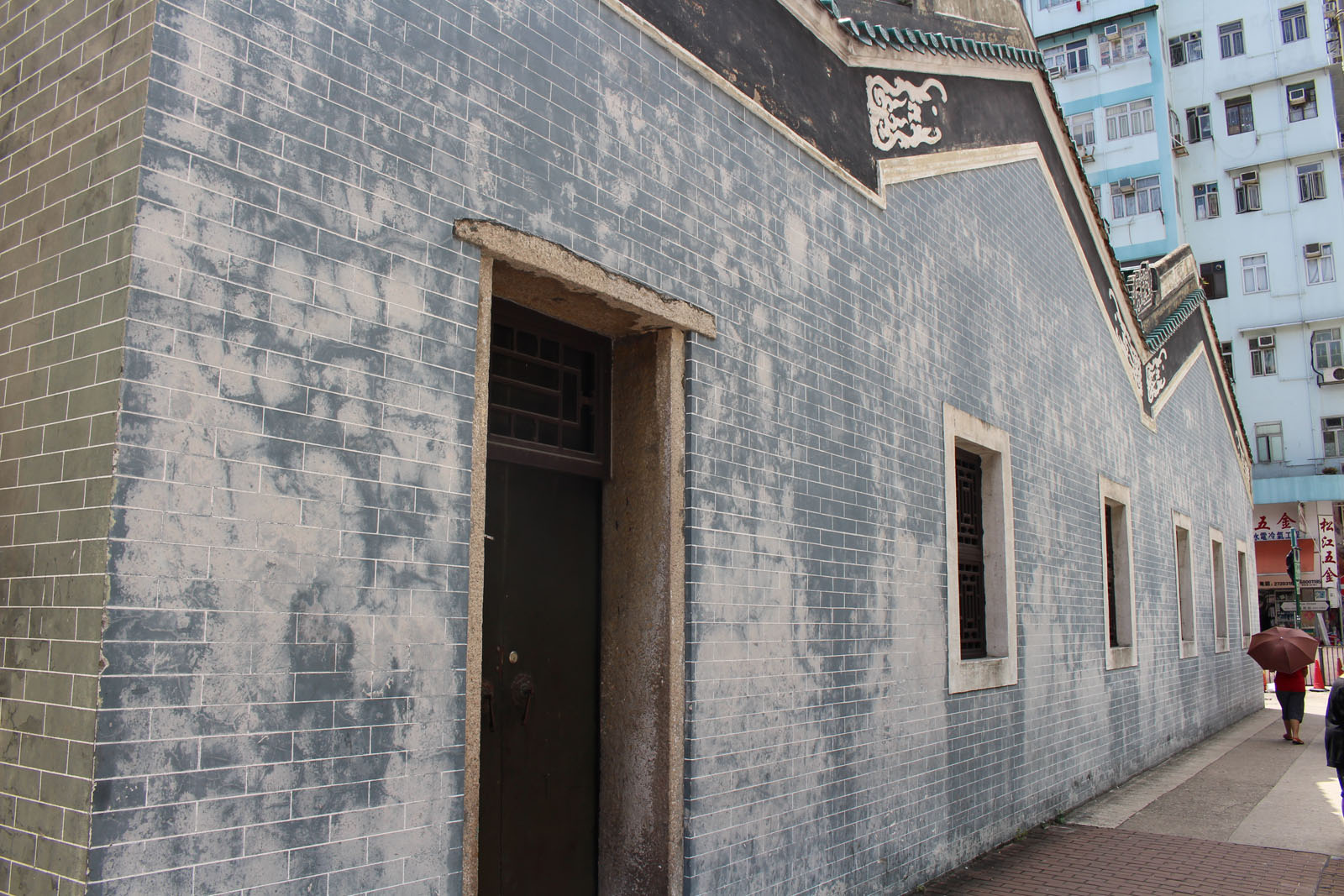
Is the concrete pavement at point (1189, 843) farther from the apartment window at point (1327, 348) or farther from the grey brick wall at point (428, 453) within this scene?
the apartment window at point (1327, 348)

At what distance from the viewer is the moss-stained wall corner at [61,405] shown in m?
2.45

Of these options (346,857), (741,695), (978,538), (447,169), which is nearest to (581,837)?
(741,695)

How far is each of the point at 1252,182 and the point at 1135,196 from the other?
385 cm

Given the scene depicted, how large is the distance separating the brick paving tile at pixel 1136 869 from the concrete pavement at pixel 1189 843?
0.03ft

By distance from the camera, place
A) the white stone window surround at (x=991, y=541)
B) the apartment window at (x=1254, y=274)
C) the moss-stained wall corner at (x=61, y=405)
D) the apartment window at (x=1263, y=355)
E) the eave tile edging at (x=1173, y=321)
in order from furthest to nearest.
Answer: the apartment window at (x=1254, y=274) < the apartment window at (x=1263, y=355) < the eave tile edging at (x=1173, y=321) < the white stone window surround at (x=991, y=541) < the moss-stained wall corner at (x=61, y=405)

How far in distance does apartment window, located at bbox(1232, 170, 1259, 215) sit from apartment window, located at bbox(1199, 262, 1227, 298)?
1.77 meters

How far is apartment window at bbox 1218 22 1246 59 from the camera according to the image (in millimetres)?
31281

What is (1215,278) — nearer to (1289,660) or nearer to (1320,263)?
(1320,263)

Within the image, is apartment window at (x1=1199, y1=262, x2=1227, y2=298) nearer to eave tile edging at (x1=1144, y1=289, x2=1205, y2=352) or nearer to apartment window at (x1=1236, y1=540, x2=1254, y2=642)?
apartment window at (x1=1236, y1=540, x2=1254, y2=642)

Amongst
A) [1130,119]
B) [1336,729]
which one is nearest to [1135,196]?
[1130,119]

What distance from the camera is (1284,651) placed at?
40.4ft

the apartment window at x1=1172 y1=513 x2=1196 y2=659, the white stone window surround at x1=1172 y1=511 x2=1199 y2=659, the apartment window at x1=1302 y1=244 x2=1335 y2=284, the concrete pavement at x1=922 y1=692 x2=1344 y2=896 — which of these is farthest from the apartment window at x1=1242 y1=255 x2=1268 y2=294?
the concrete pavement at x1=922 y1=692 x2=1344 y2=896

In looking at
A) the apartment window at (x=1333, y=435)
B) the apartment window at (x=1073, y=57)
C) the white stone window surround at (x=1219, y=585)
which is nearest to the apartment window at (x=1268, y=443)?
the apartment window at (x=1333, y=435)

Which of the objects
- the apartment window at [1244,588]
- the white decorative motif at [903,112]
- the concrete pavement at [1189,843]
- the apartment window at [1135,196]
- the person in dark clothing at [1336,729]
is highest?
the apartment window at [1135,196]
